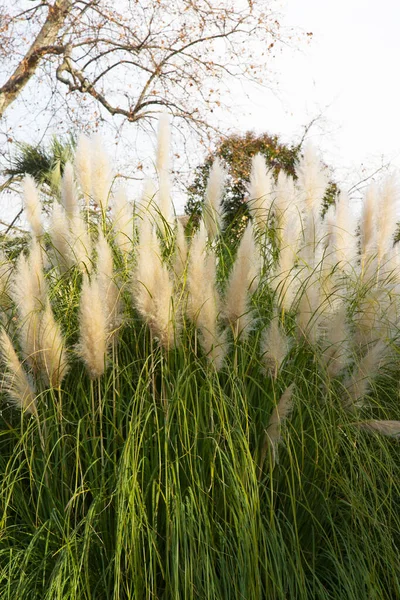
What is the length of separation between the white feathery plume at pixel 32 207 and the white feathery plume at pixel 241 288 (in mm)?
971

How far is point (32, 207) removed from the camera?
2.85 metres

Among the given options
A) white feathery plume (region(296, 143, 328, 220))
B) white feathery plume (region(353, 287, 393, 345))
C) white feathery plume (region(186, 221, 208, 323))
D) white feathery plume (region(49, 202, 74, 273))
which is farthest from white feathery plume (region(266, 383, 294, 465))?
white feathery plume (region(296, 143, 328, 220))

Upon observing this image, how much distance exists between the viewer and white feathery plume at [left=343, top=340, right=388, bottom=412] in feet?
7.41

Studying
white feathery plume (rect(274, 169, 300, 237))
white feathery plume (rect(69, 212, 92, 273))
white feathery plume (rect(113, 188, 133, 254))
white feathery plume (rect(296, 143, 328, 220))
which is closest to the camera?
white feathery plume (rect(69, 212, 92, 273))

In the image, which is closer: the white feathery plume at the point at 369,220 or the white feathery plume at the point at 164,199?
the white feathery plume at the point at 164,199

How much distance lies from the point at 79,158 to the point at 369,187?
1.27 metres

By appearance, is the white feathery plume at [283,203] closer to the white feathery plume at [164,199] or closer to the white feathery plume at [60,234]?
the white feathery plume at [164,199]

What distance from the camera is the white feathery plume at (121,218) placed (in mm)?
2720

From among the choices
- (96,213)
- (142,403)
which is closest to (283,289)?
(142,403)

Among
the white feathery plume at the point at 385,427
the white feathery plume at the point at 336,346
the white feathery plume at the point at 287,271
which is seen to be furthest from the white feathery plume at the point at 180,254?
the white feathery plume at the point at 385,427

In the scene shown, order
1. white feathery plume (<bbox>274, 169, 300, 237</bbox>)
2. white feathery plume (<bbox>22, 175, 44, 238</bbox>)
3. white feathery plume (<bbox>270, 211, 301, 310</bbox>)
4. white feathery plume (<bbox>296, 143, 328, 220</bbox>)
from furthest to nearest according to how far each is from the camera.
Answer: white feathery plume (<bbox>296, 143, 328, 220</bbox>), white feathery plume (<bbox>274, 169, 300, 237</bbox>), white feathery plume (<bbox>22, 175, 44, 238</bbox>), white feathery plume (<bbox>270, 211, 301, 310</bbox>)

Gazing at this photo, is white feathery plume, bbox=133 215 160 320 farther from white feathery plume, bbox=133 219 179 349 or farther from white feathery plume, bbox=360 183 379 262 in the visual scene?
white feathery plume, bbox=360 183 379 262

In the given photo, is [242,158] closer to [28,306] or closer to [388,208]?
[388,208]

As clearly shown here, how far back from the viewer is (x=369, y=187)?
315 cm
